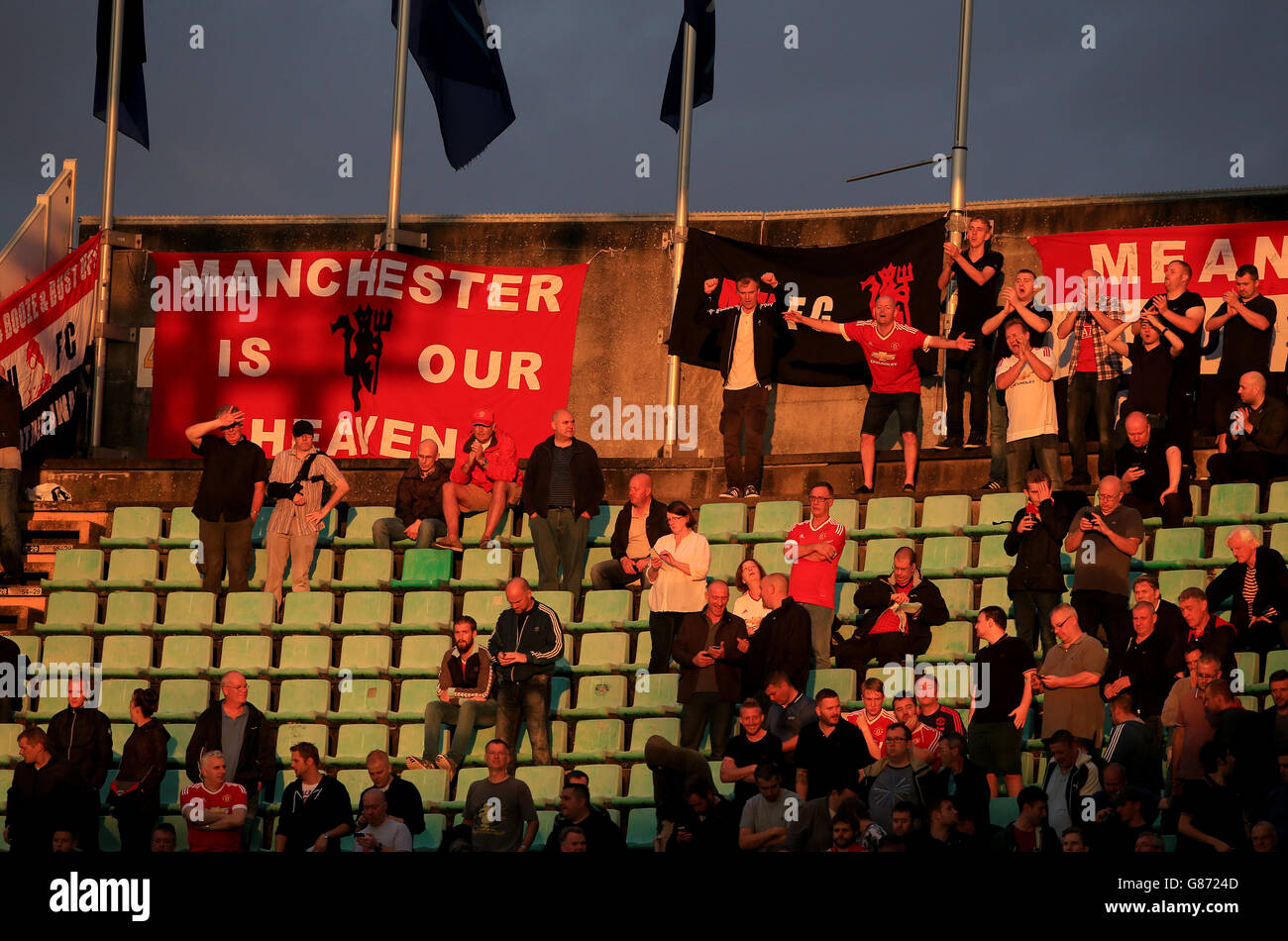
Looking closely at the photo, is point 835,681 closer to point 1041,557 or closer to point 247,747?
point 1041,557

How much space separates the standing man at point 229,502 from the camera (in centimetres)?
1614

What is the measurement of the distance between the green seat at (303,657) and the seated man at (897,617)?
4.21m

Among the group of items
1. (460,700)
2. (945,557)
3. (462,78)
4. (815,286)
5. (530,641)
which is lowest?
(460,700)

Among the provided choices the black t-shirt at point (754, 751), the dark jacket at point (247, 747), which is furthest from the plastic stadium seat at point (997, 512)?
the dark jacket at point (247, 747)

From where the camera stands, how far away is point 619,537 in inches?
611

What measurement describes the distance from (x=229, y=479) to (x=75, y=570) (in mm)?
1831

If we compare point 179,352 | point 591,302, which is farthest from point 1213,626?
point 179,352

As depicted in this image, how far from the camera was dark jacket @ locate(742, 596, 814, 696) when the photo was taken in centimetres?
1366

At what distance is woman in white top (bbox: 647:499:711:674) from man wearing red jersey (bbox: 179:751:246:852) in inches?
130

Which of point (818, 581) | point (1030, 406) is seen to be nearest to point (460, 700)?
point (818, 581)

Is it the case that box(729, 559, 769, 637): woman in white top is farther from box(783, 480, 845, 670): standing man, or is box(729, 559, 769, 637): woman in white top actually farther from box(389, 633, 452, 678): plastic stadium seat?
box(389, 633, 452, 678): plastic stadium seat

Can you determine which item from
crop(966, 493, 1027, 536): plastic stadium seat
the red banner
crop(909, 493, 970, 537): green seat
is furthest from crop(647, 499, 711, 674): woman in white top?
the red banner

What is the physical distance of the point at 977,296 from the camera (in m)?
16.9

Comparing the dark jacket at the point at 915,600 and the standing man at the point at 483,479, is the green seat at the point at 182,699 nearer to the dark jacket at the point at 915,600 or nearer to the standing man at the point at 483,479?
the standing man at the point at 483,479
